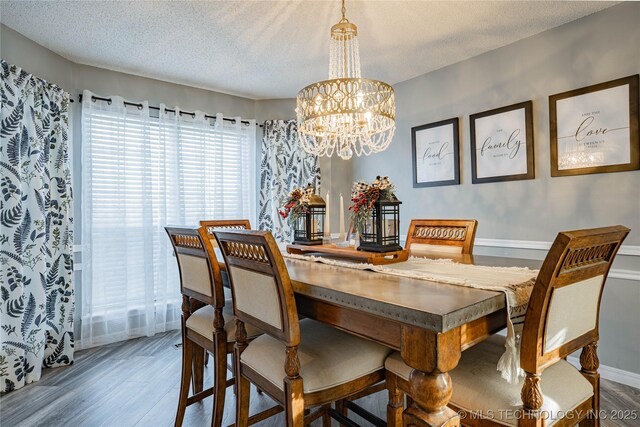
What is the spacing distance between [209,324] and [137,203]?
2.04 meters

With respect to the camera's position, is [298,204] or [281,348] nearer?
[281,348]

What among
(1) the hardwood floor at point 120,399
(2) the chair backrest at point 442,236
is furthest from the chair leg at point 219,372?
(2) the chair backrest at point 442,236

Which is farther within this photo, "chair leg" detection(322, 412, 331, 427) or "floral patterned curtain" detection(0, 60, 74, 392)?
"floral patterned curtain" detection(0, 60, 74, 392)

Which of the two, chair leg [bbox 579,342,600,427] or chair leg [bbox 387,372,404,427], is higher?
chair leg [bbox 579,342,600,427]

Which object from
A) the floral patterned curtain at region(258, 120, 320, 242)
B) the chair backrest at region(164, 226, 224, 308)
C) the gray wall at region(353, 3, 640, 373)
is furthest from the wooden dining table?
the floral patterned curtain at region(258, 120, 320, 242)

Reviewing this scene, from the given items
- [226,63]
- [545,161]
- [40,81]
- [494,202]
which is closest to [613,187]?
[545,161]

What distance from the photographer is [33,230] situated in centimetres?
258

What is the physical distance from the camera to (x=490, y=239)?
308cm

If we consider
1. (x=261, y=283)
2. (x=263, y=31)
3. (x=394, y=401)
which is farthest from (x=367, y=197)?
(x=263, y=31)

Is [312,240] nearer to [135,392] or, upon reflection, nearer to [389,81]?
[135,392]

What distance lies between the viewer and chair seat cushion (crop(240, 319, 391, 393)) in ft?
4.23

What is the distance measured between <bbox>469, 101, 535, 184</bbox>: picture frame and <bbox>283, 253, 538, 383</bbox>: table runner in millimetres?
1541

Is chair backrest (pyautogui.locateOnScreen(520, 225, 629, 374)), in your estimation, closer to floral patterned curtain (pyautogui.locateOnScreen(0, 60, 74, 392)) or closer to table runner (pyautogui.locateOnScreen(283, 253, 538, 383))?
table runner (pyautogui.locateOnScreen(283, 253, 538, 383))

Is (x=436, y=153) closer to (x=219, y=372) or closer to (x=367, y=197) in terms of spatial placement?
(x=367, y=197)
